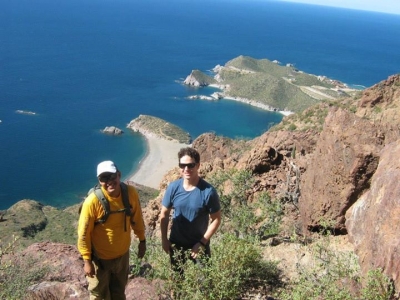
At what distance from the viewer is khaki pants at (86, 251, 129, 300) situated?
212 inches

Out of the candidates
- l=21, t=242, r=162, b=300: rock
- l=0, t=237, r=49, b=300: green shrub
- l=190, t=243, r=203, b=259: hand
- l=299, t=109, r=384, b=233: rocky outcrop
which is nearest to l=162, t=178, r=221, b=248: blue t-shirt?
l=190, t=243, r=203, b=259: hand

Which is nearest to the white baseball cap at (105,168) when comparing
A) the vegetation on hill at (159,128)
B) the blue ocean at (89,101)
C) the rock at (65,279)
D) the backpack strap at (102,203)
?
the backpack strap at (102,203)

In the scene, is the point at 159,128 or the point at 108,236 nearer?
the point at 108,236

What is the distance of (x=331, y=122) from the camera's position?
1073cm

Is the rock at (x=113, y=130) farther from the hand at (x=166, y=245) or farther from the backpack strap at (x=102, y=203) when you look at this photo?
the backpack strap at (x=102, y=203)

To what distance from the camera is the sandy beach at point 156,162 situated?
62938 millimetres

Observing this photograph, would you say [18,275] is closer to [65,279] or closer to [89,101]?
[65,279]

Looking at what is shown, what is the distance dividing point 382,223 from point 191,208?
2.78 meters

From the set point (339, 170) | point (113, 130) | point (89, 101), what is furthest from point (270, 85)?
point (339, 170)

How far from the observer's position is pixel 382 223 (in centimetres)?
589

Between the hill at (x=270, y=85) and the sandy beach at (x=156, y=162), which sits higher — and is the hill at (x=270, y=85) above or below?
above

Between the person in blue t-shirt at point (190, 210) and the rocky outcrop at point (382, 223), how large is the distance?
2.28 m

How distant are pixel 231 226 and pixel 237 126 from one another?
82263mm

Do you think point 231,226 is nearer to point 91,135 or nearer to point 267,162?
point 267,162
